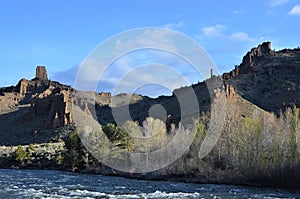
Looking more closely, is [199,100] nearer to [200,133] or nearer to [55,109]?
[200,133]

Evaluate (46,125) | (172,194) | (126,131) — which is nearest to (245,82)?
(46,125)

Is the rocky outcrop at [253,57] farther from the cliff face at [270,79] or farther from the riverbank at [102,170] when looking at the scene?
the riverbank at [102,170]

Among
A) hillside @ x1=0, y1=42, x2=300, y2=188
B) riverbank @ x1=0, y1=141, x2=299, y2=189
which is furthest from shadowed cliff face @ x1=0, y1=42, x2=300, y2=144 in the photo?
riverbank @ x1=0, y1=141, x2=299, y2=189

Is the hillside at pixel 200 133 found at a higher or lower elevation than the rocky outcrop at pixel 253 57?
lower

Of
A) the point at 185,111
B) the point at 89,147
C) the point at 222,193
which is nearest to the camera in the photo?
the point at 222,193

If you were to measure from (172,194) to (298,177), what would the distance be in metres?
13.1

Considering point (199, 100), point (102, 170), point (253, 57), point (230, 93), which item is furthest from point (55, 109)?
point (253, 57)

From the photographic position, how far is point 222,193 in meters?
34.0

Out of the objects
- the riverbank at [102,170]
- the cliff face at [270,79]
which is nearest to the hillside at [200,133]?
the riverbank at [102,170]

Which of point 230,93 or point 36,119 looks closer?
point 230,93

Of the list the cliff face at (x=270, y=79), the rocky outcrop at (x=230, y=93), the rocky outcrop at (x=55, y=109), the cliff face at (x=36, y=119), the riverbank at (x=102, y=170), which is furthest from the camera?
the rocky outcrop at (x=55, y=109)

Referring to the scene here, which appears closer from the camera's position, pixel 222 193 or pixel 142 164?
pixel 222 193

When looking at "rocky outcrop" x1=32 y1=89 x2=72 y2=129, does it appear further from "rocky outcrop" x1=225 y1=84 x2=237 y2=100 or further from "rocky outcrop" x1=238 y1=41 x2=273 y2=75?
"rocky outcrop" x1=238 y1=41 x2=273 y2=75

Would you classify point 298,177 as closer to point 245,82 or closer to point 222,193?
point 222,193
